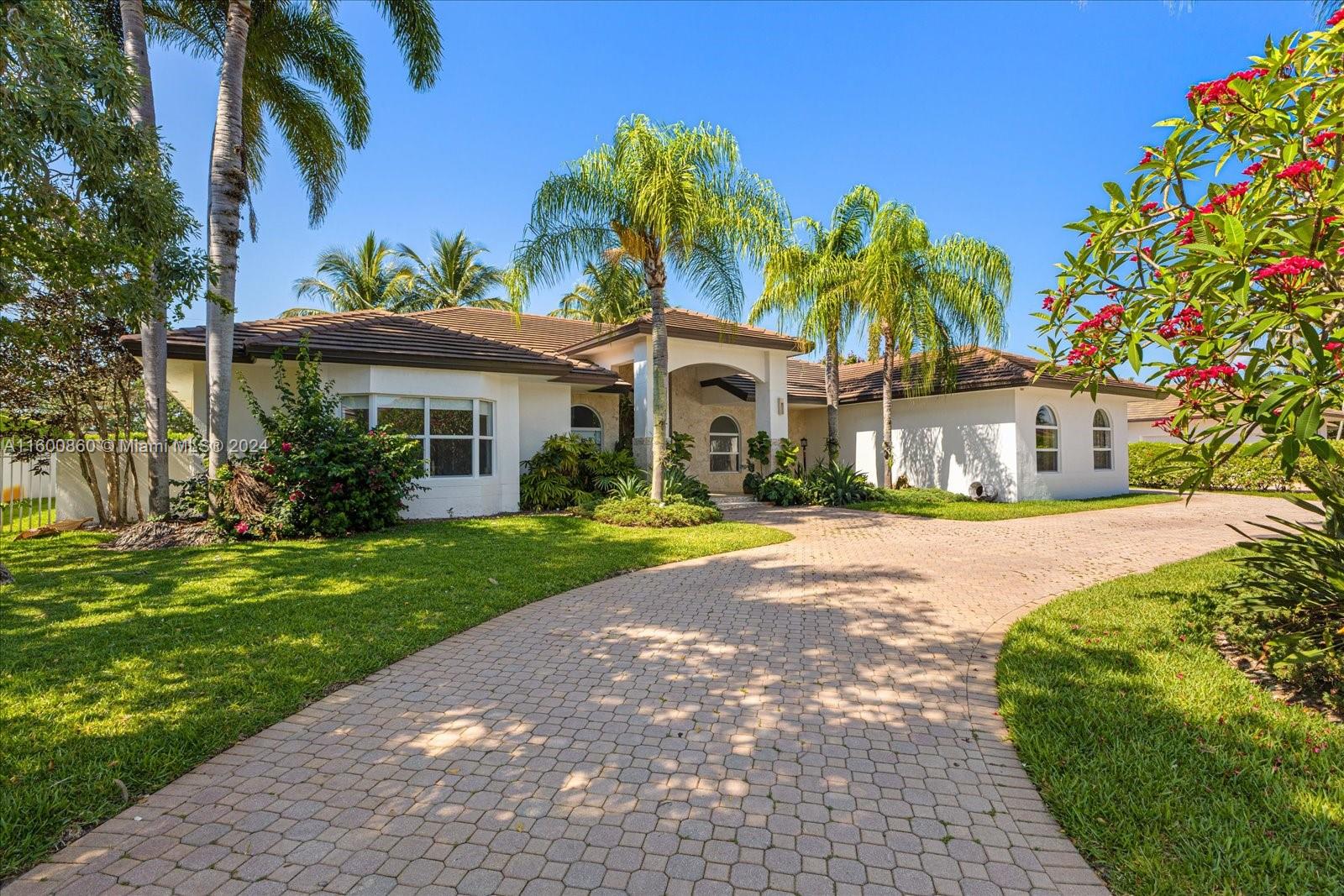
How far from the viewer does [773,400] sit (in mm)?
17266

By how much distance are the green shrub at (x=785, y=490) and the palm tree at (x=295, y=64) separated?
40.5 feet

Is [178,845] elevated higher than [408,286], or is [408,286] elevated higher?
[408,286]

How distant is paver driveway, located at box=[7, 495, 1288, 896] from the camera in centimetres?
255

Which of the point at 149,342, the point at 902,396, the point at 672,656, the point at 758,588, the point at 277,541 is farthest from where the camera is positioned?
the point at 902,396

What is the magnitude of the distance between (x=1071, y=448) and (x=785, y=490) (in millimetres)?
9762

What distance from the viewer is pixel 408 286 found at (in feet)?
109

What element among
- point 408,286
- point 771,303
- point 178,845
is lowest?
point 178,845

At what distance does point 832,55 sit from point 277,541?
42.0 ft

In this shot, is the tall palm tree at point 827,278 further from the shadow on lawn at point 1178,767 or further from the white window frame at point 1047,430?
the shadow on lawn at point 1178,767

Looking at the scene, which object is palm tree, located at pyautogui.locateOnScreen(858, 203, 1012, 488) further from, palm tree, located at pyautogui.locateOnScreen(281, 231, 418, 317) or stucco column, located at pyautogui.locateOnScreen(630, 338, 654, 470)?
palm tree, located at pyautogui.locateOnScreen(281, 231, 418, 317)

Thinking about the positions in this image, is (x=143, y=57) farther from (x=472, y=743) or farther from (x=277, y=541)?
(x=472, y=743)

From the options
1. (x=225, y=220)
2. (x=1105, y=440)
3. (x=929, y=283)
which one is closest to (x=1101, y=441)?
(x=1105, y=440)

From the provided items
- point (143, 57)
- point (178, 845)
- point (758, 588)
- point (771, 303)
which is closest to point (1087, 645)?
point (758, 588)

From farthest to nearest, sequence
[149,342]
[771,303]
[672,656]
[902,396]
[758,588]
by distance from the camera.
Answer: [902,396]
[771,303]
[149,342]
[758,588]
[672,656]
